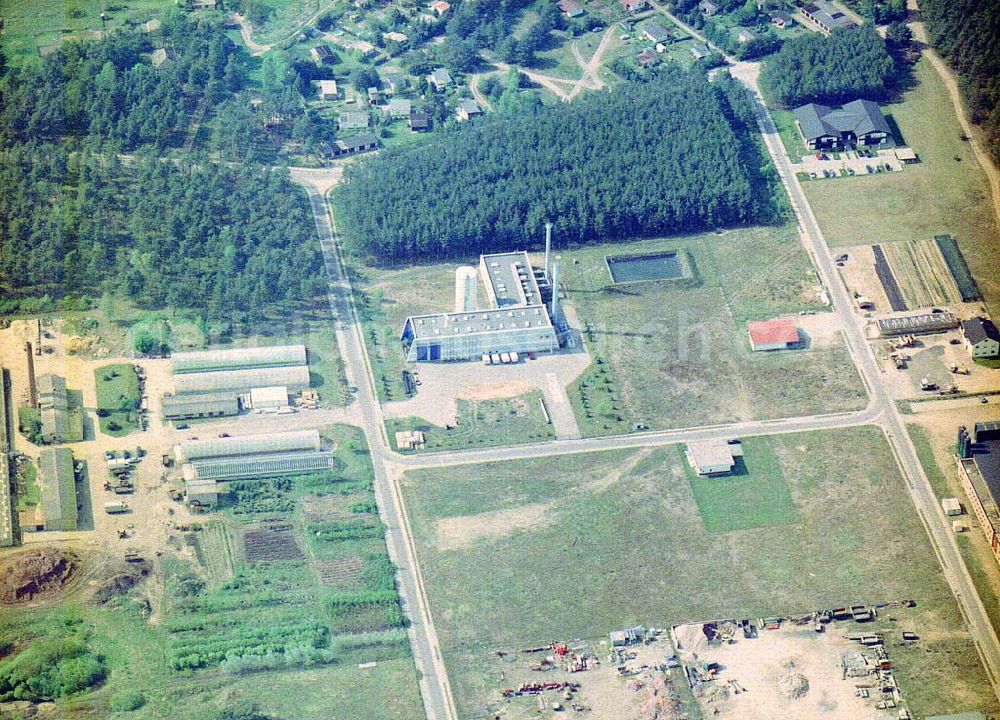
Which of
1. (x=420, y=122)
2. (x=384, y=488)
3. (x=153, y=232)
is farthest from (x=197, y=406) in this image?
(x=420, y=122)

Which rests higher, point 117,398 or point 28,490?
point 117,398

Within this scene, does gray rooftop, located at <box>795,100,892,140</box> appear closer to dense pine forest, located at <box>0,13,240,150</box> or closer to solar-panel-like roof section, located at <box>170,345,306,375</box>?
dense pine forest, located at <box>0,13,240,150</box>

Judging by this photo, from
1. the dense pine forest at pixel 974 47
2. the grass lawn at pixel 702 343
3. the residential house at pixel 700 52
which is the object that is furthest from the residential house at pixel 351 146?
the dense pine forest at pixel 974 47

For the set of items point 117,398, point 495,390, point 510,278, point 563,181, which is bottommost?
point 117,398

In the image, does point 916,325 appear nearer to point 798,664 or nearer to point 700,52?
point 798,664

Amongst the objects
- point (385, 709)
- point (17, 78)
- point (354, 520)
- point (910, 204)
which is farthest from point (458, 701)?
point (17, 78)

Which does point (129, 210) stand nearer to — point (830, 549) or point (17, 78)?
point (17, 78)

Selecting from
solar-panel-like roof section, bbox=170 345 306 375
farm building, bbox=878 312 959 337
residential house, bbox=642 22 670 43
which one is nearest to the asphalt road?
farm building, bbox=878 312 959 337
